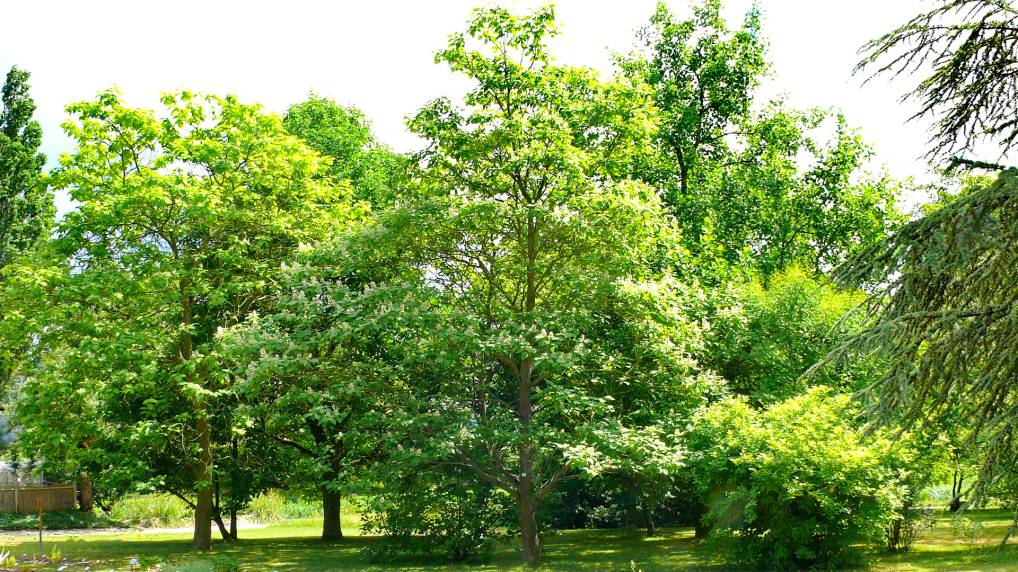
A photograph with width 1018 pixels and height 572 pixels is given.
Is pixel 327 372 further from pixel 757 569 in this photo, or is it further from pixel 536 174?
pixel 757 569

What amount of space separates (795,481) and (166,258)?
13.3m

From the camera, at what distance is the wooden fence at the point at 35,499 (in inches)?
Result: 1170

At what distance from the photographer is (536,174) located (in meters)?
15.2

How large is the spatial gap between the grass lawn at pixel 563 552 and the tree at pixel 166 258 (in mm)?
1903

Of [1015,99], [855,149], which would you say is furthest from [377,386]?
[855,149]

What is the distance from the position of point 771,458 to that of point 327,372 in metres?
7.39

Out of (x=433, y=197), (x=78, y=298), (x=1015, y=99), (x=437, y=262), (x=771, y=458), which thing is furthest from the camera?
(x=78, y=298)

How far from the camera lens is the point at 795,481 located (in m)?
13.0

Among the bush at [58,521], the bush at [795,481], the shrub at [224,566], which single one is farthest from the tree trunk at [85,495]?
the bush at [795,481]

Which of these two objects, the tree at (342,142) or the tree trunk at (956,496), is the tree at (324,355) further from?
the tree at (342,142)

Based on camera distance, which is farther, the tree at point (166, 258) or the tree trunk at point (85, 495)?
the tree trunk at point (85, 495)

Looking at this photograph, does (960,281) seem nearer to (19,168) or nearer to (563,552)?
(563,552)

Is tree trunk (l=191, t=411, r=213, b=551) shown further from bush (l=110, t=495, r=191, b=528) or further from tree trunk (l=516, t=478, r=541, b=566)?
bush (l=110, t=495, r=191, b=528)

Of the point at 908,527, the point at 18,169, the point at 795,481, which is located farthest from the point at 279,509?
the point at 795,481
